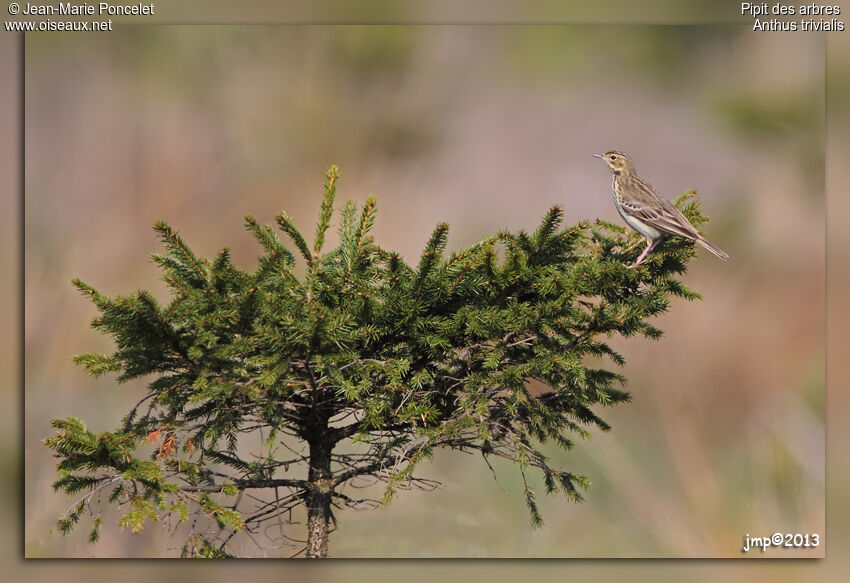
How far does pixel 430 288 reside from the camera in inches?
127

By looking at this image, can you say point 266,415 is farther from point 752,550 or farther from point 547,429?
point 752,550

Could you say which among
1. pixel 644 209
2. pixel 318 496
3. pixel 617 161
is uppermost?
pixel 617 161

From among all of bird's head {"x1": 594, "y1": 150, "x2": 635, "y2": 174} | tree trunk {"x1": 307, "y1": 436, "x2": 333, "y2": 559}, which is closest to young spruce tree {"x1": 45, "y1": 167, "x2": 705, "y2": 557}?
tree trunk {"x1": 307, "y1": 436, "x2": 333, "y2": 559}

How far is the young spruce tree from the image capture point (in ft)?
10.0

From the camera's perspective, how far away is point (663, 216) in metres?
4.09

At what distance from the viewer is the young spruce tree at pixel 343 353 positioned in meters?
3.06

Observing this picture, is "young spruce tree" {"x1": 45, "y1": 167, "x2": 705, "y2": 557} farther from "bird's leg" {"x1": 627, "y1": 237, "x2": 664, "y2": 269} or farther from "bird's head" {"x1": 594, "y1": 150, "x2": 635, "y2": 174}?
"bird's head" {"x1": 594, "y1": 150, "x2": 635, "y2": 174}

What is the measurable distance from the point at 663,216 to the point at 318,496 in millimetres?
1925

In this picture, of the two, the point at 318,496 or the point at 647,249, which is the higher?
the point at 647,249

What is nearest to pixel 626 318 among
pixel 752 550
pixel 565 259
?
pixel 565 259

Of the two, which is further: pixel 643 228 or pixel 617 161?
pixel 617 161

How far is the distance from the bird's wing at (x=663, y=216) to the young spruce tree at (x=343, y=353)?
0.44 meters

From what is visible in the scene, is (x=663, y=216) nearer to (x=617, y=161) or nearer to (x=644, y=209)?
(x=644, y=209)

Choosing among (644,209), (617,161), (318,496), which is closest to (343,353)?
(318,496)
